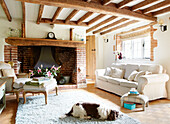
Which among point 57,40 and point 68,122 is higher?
point 57,40

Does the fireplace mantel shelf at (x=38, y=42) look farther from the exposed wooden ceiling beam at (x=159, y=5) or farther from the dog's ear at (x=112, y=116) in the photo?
the dog's ear at (x=112, y=116)

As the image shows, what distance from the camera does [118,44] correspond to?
241 inches

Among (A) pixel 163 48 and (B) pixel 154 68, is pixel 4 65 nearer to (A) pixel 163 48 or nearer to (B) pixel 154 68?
(B) pixel 154 68

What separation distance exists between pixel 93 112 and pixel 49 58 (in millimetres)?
3220

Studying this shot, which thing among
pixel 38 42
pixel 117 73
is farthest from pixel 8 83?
pixel 117 73

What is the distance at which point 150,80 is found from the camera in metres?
3.55

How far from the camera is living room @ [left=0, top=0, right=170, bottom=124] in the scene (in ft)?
9.85

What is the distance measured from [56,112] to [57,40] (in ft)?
9.28

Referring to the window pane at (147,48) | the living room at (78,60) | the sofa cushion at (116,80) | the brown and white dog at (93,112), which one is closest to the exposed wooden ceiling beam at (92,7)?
the living room at (78,60)

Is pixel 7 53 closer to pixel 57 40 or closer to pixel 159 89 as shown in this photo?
pixel 57 40

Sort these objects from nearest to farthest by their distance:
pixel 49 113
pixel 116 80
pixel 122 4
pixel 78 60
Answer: pixel 49 113 < pixel 122 4 < pixel 116 80 < pixel 78 60

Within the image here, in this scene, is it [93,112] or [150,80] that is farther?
Result: [150,80]

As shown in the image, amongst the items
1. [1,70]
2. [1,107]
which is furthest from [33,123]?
[1,70]

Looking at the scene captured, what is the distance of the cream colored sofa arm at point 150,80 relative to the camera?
3.50m
